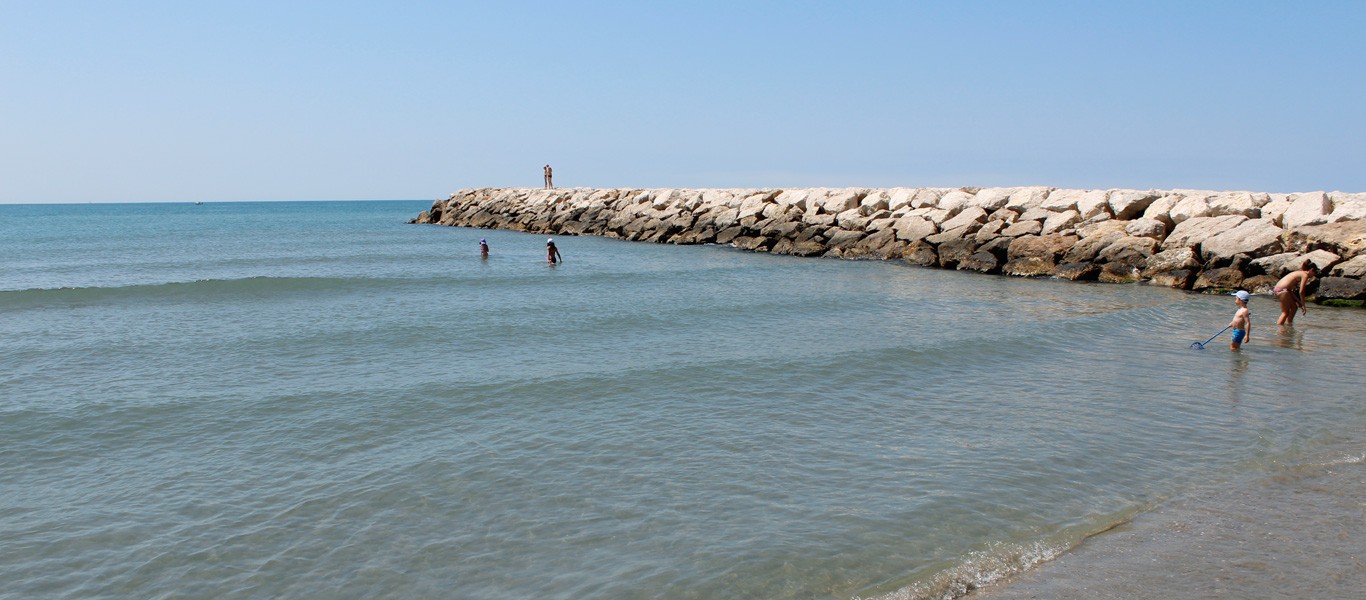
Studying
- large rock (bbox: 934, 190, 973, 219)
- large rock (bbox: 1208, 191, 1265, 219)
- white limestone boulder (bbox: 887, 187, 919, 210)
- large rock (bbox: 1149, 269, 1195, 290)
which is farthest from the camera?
white limestone boulder (bbox: 887, 187, 919, 210)

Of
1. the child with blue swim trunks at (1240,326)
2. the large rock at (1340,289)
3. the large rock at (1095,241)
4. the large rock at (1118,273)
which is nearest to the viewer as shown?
the child with blue swim trunks at (1240,326)

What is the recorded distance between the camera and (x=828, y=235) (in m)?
31.3

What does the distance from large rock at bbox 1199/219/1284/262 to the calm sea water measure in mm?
1711

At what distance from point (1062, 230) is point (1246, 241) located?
16.7 feet

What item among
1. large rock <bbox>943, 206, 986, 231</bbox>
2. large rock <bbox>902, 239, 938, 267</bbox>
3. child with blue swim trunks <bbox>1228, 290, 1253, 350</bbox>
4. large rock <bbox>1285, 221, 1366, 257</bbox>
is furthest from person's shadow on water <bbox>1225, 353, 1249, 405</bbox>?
large rock <bbox>943, 206, 986, 231</bbox>

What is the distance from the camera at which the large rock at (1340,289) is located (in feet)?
56.9

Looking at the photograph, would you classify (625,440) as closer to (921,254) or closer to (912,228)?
(921,254)

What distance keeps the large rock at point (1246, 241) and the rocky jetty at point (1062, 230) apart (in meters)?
0.02

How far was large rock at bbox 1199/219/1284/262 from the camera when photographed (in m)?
19.2

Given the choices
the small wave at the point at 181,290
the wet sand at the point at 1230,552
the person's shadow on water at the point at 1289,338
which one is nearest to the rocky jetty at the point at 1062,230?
the person's shadow on water at the point at 1289,338

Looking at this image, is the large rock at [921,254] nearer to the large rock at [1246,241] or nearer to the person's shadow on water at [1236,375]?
the large rock at [1246,241]

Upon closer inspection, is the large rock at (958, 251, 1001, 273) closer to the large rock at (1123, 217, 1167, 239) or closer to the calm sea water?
the large rock at (1123, 217, 1167, 239)

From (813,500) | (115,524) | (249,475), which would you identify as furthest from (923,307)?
(115,524)

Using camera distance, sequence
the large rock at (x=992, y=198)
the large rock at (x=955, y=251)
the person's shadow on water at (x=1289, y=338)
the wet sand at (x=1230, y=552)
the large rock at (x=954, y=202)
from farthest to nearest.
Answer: the large rock at (x=954, y=202) → the large rock at (x=992, y=198) → the large rock at (x=955, y=251) → the person's shadow on water at (x=1289, y=338) → the wet sand at (x=1230, y=552)
